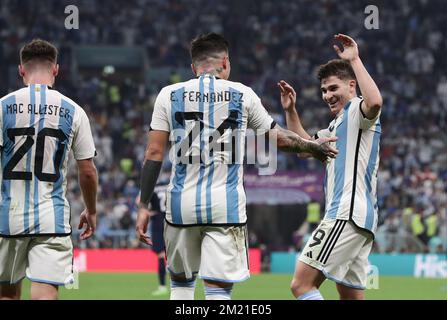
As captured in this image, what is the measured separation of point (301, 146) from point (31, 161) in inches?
71.0

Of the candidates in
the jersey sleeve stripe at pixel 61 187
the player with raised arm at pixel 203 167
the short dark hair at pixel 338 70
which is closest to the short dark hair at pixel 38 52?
the jersey sleeve stripe at pixel 61 187

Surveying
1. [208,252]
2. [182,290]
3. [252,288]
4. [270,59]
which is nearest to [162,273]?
[252,288]

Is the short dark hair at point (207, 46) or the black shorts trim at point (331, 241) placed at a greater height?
the short dark hair at point (207, 46)

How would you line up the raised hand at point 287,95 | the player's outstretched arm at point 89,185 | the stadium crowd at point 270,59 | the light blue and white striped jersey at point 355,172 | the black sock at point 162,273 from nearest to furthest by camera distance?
the player's outstretched arm at point 89,185
the light blue and white striped jersey at point 355,172
the raised hand at point 287,95
the black sock at point 162,273
the stadium crowd at point 270,59

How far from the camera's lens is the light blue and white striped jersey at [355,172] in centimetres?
727

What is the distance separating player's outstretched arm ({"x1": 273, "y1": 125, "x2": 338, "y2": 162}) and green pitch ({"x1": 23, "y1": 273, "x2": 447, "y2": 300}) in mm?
6376

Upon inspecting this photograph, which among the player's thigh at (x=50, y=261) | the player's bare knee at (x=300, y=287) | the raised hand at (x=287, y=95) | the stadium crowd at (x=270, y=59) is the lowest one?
the player's bare knee at (x=300, y=287)

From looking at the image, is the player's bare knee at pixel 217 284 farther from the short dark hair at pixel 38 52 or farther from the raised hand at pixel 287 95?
the short dark hair at pixel 38 52

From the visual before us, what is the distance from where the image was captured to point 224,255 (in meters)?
6.49

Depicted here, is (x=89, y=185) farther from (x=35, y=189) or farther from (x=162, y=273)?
(x=162, y=273)

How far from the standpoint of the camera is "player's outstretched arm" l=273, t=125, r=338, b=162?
6.73 meters

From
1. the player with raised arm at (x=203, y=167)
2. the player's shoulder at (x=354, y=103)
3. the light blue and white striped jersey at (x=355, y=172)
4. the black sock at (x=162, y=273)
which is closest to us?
the player with raised arm at (x=203, y=167)

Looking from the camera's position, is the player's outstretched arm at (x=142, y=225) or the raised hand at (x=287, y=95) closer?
the player's outstretched arm at (x=142, y=225)
